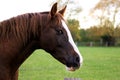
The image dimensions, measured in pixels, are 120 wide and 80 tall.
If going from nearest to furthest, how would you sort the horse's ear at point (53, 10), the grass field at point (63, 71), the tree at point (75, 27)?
the horse's ear at point (53, 10)
the grass field at point (63, 71)
the tree at point (75, 27)

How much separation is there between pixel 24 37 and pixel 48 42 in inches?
12.3

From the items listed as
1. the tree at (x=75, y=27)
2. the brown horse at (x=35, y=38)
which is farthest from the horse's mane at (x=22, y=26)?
the tree at (x=75, y=27)

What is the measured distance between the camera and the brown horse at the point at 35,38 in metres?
4.29

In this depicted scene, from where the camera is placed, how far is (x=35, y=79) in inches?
542

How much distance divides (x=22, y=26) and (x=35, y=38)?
0.75 ft

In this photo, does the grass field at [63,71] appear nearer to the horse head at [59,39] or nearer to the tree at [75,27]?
the horse head at [59,39]

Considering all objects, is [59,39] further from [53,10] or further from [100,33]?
[100,33]

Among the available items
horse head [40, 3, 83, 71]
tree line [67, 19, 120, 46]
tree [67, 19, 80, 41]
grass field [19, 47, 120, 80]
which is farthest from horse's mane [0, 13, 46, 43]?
tree [67, 19, 80, 41]

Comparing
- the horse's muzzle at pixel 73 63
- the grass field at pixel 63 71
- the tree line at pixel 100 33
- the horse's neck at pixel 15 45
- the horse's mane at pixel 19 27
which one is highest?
the horse's mane at pixel 19 27

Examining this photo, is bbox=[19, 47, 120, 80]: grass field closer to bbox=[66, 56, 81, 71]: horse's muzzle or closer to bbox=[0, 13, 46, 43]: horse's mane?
bbox=[66, 56, 81, 71]: horse's muzzle

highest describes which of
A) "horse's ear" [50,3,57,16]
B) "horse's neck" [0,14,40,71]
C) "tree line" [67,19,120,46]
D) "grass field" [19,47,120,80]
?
"horse's ear" [50,3,57,16]

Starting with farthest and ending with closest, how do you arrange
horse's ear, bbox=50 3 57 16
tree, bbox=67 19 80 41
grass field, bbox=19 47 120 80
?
tree, bbox=67 19 80 41 → grass field, bbox=19 47 120 80 → horse's ear, bbox=50 3 57 16

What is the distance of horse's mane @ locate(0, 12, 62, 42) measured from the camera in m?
4.29

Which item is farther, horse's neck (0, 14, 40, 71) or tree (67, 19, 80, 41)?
tree (67, 19, 80, 41)
